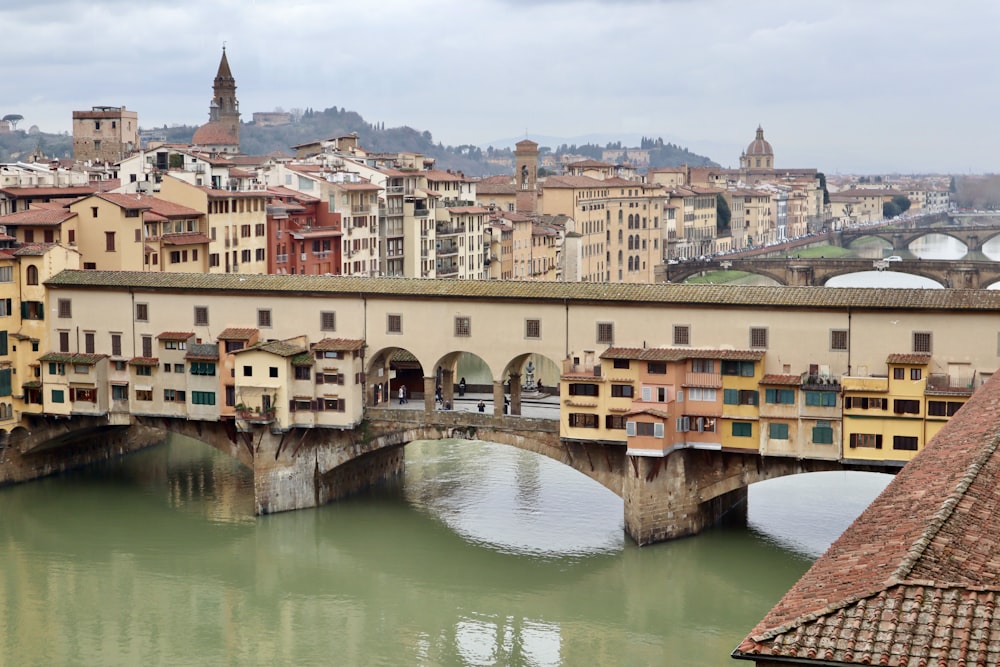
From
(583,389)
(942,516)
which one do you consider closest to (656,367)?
(583,389)

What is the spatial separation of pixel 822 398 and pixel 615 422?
4.30m

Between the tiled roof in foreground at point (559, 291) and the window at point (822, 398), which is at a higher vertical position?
the tiled roof in foreground at point (559, 291)

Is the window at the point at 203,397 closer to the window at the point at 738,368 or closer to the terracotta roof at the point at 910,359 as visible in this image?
the window at the point at 738,368

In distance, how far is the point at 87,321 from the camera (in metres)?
37.4

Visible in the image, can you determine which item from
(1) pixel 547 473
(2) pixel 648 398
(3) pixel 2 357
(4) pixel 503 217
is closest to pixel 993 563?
(2) pixel 648 398

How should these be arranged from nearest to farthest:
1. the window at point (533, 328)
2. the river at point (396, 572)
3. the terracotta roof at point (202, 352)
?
the river at point (396, 572), the window at point (533, 328), the terracotta roof at point (202, 352)

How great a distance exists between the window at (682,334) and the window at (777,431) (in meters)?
2.63

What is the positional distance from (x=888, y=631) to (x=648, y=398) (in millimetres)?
22517

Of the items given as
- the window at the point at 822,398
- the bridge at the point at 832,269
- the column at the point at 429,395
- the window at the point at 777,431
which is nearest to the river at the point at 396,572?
the window at the point at 777,431

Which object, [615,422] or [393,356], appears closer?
[615,422]

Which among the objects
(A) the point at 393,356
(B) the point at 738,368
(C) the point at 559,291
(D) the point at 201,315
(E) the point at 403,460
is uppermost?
(C) the point at 559,291

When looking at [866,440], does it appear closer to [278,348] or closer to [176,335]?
[278,348]

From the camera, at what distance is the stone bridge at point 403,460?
31312 mm

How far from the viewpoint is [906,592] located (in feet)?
31.5
